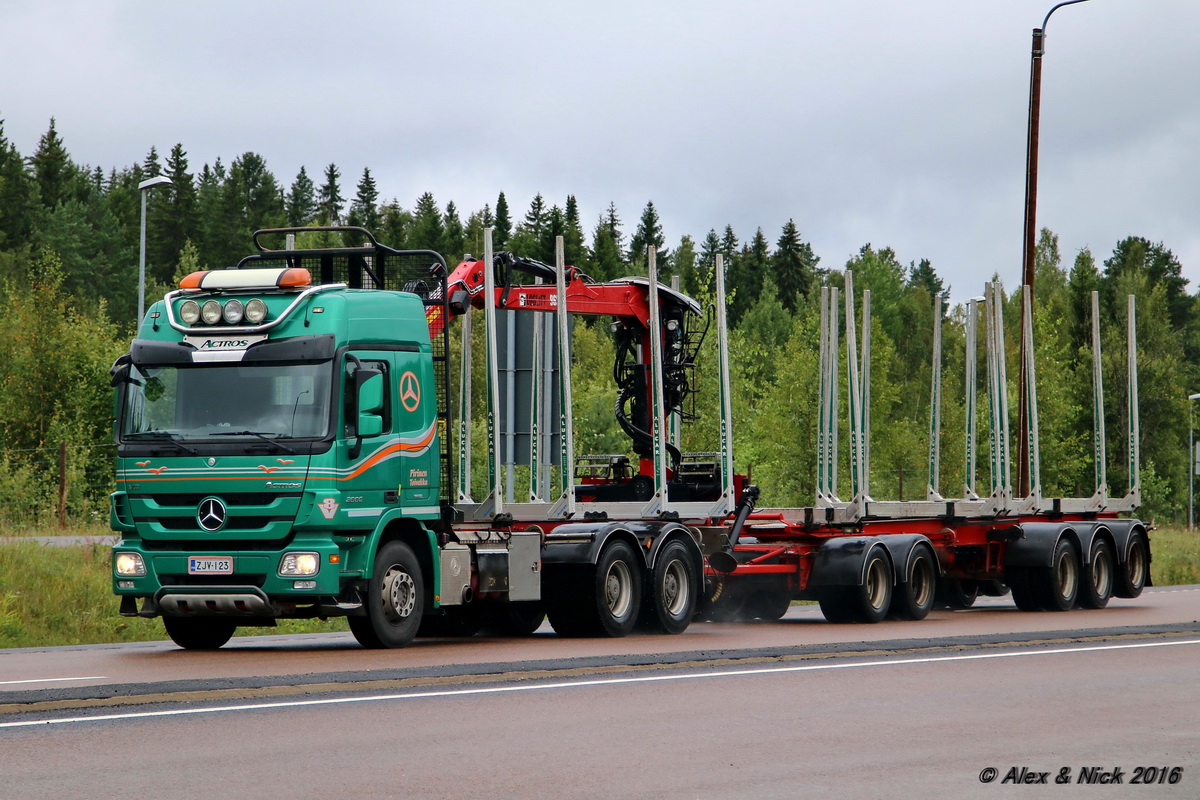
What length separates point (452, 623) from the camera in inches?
702

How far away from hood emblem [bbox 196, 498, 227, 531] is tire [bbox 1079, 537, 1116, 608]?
13.8 metres

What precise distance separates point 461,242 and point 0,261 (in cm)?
3894

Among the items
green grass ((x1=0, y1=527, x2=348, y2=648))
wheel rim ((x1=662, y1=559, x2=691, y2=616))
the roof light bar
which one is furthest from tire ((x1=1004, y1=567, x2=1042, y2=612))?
the roof light bar

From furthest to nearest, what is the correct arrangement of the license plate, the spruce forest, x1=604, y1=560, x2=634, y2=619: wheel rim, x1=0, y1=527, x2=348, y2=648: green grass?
the spruce forest → x1=0, y1=527, x2=348, y2=648: green grass → x1=604, y1=560, x2=634, y2=619: wheel rim → the license plate

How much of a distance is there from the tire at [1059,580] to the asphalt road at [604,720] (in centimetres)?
697

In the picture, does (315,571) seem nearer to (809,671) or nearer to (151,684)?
(151,684)

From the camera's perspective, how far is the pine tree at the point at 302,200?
148 meters

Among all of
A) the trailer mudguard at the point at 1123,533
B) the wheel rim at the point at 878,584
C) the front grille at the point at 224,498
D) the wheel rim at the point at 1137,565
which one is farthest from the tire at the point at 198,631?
the wheel rim at the point at 1137,565

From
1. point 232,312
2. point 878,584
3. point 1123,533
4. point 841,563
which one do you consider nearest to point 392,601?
point 232,312

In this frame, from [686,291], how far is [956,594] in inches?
3372

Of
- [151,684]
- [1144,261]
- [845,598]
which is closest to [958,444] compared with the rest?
[845,598]

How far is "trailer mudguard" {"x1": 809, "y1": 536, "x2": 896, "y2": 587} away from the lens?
1933 cm

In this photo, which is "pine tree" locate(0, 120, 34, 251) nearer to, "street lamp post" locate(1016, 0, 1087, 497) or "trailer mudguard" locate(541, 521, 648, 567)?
"street lamp post" locate(1016, 0, 1087, 497)

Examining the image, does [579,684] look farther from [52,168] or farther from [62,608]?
[52,168]
